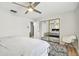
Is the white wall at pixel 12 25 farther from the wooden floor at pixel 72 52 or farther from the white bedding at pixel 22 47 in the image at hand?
the wooden floor at pixel 72 52

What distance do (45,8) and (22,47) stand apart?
0.60 meters

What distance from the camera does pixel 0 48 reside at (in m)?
1.36

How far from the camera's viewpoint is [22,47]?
4.50 feet

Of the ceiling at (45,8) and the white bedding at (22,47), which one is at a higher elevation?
the ceiling at (45,8)

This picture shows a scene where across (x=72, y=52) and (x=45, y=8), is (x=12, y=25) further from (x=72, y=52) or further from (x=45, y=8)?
(x=72, y=52)

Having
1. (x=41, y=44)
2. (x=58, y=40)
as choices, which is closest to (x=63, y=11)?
(x=58, y=40)

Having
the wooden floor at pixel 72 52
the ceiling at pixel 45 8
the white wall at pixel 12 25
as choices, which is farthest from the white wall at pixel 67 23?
the white wall at pixel 12 25

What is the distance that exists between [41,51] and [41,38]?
0.18 metres

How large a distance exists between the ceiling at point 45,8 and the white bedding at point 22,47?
0.34m

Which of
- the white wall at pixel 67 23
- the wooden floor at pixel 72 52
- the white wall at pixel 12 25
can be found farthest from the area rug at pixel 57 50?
the white wall at pixel 12 25

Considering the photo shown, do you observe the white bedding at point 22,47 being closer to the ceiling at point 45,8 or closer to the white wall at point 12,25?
the white wall at point 12,25

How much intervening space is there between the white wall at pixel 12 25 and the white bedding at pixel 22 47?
0.08 metres

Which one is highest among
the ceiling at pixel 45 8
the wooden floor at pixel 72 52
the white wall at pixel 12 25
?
the ceiling at pixel 45 8

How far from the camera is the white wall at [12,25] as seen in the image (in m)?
1.40
